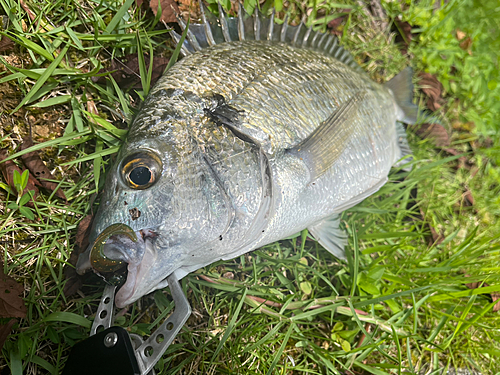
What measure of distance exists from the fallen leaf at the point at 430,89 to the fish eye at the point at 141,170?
3.06m

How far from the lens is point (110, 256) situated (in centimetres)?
136

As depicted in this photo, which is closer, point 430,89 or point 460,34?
point 430,89

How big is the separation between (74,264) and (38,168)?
0.63m

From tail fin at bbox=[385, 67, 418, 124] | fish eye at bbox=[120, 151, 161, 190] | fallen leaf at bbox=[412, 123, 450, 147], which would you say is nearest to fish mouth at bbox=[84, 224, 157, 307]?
fish eye at bbox=[120, 151, 161, 190]

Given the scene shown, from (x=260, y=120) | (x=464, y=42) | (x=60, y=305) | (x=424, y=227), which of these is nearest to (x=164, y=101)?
(x=260, y=120)

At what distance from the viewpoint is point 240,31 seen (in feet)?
6.72

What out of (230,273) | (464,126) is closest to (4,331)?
(230,273)

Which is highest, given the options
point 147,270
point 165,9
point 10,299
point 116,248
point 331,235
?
point 165,9

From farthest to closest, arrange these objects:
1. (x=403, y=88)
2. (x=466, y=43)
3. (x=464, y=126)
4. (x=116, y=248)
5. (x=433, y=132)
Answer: (x=466, y=43), (x=464, y=126), (x=433, y=132), (x=403, y=88), (x=116, y=248)

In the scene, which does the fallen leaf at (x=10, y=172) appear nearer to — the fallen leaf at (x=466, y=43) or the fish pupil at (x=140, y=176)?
the fish pupil at (x=140, y=176)

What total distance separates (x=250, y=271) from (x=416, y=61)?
9.42ft

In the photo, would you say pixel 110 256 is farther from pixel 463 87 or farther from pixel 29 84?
pixel 463 87

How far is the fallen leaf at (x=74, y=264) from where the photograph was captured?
6.09 feet

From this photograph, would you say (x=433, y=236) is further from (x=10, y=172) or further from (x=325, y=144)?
(x=10, y=172)
